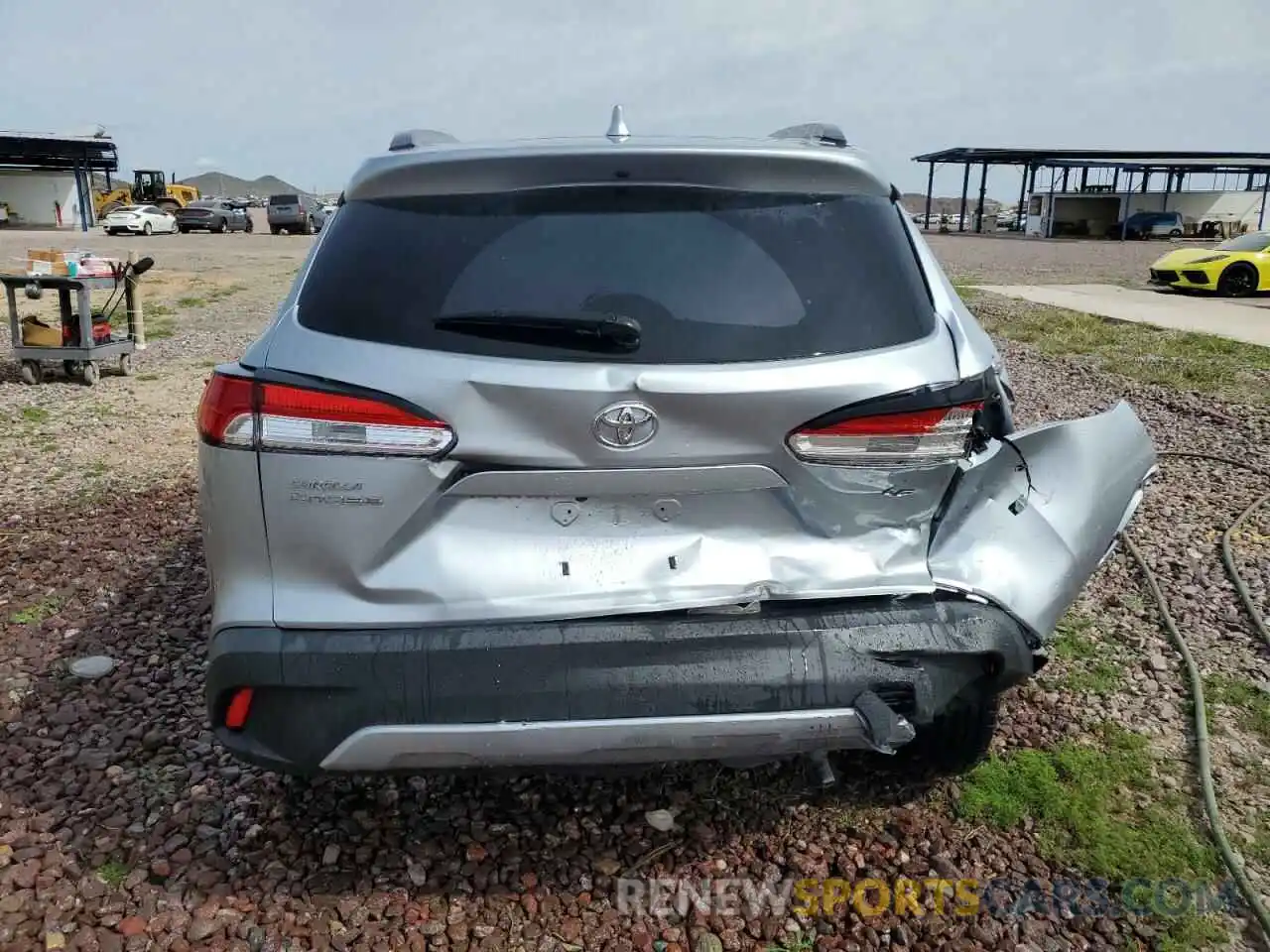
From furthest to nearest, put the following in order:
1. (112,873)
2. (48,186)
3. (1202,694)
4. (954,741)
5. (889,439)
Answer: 1. (48,186)
2. (1202,694)
3. (954,741)
4. (112,873)
5. (889,439)

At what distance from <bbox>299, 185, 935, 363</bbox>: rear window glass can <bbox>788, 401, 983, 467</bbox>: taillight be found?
178 mm

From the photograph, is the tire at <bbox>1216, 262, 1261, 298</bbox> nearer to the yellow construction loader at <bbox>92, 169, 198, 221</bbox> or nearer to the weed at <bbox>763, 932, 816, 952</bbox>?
the weed at <bbox>763, 932, 816, 952</bbox>

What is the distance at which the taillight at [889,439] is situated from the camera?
6.94 feet

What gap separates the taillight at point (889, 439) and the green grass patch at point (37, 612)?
329 cm

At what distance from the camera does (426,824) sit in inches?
104

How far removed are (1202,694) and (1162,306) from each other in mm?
14240

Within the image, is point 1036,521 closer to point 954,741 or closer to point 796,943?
point 954,741

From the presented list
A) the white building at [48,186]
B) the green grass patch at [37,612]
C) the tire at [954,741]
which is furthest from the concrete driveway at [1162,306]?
the white building at [48,186]

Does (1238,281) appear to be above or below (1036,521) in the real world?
below

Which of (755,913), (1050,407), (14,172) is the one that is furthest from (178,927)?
(14,172)

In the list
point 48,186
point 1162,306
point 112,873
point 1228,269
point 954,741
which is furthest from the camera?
point 48,186

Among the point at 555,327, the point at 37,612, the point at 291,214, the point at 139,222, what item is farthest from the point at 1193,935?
the point at 291,214

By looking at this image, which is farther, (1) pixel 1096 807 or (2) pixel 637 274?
(1) pixel 1096 807

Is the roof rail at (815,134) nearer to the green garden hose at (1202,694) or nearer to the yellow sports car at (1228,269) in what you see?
the green garden hose at (1202,694)
